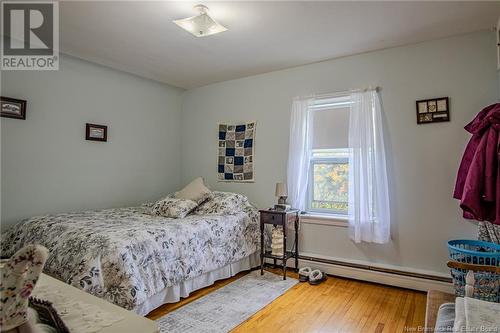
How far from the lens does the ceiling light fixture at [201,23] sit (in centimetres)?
235

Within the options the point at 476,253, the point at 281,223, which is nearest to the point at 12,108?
the point at 281,223

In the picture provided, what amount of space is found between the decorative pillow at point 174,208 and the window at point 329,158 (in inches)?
58.2

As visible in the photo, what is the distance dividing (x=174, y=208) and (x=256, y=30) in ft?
6.65

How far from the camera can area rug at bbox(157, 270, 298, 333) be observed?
2.21 metres

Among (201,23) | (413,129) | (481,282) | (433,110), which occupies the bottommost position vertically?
(481,282)

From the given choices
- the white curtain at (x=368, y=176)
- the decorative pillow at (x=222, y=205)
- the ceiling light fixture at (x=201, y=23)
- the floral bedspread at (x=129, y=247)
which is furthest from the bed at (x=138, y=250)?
the ceiling light fixture at (x=201, y=23)

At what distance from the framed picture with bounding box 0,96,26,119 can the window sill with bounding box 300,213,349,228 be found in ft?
10.7

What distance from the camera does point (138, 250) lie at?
7.45 feet

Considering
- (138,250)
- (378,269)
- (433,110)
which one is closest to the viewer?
(138,250)

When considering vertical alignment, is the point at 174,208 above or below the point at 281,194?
below

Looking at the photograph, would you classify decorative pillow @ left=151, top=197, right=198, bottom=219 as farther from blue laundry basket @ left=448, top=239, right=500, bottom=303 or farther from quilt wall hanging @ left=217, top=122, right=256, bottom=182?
blue laundry basket @ left=448, top=239, right=500, bottom=303

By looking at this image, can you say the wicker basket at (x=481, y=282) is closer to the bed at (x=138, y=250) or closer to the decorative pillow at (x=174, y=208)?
the bed at (x=138, y=250)

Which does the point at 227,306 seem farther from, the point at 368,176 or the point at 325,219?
the point at 368,176

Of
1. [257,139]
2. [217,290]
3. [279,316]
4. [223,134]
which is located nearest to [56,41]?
[223,134]
